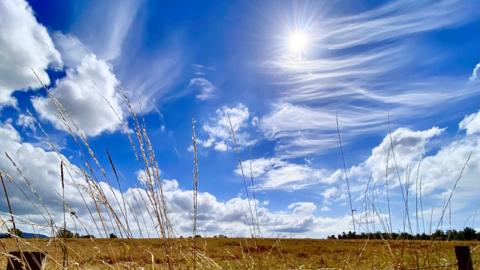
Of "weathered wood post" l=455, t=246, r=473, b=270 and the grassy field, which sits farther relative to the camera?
"weathered wood post" l=455, t=246, r=473, b=270

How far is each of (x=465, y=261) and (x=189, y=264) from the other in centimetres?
260

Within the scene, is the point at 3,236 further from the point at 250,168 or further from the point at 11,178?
the point at 250,168

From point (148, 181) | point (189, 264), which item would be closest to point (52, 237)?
point (148, 181)

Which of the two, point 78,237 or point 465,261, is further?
point 465,261

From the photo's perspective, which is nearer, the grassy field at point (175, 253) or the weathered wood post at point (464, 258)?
the grassy field at point (175, 253)

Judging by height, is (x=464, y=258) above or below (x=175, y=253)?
below

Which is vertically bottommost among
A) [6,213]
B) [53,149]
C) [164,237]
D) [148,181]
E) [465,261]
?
[465,261]

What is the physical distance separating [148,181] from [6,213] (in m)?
0.83

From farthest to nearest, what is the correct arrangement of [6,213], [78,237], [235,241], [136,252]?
[235,241] < [78,237] < [136,252] < [6,213]

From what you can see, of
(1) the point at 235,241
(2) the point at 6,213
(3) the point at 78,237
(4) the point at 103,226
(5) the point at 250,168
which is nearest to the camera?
(2) the point at 6,213

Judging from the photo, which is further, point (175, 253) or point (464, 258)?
point (464, 258)

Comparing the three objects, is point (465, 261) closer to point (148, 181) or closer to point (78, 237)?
point (148, 181)

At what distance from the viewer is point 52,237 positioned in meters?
2.48

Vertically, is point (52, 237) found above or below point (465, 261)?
above
